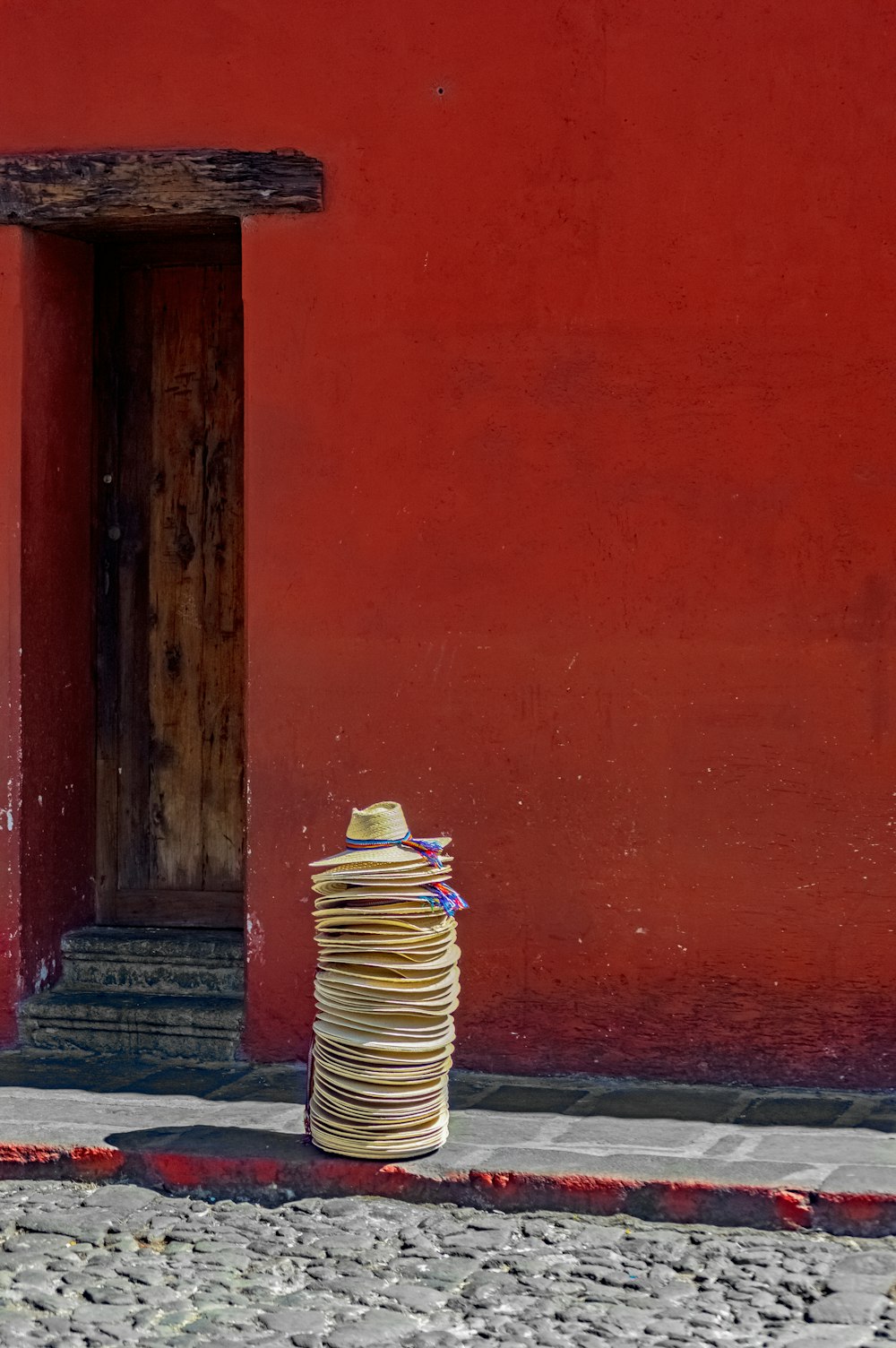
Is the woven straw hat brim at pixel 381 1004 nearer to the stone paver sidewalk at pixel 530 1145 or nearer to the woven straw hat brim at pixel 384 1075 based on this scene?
the woven straw hat brim at pixel 384 1075

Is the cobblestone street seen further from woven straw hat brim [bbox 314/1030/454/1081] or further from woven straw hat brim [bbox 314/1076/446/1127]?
woven straw hat brim [bbox 314/1030/454/1081]

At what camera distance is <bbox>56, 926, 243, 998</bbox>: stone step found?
7.00 metres

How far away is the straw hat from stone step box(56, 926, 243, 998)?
146 centimetres

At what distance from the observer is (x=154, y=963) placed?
7.07 metres

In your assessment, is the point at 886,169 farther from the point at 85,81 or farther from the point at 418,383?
the point at 85,81

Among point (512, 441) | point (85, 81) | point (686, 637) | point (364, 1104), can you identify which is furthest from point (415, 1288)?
point (85, 81)

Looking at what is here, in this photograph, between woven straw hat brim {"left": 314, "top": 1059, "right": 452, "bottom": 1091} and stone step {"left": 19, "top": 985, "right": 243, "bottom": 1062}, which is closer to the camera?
woven straw hat brim {"left": 314, "top": 1059, "right": 452, "bottom": 1091}

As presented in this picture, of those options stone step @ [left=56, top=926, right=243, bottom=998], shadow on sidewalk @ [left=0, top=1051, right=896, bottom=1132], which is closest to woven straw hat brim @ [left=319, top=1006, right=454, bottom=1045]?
shadow on sidewalk @ [left=0, top=1051, right=896, bottom=1132]

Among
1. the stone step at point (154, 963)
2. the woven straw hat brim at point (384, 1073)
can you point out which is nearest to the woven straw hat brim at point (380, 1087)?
the woven straw hat brim at point (384, 1073)

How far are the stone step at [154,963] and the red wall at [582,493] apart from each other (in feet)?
1.21

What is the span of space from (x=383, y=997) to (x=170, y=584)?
97.9 inches

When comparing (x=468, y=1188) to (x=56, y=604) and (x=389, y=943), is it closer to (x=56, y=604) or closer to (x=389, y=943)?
(x=389, y=943)

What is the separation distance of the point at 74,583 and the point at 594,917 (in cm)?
248

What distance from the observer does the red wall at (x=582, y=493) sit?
6.29 m
